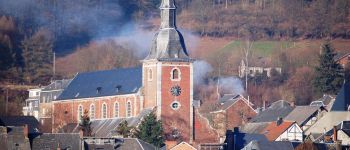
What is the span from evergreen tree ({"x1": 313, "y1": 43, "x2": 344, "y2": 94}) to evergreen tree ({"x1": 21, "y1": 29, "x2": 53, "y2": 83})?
20912 millimetres

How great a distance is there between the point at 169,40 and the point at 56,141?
23053mm

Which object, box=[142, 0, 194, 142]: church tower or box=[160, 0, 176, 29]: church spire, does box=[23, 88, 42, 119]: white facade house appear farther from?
box=[160, 0, 176, 29]: church spire

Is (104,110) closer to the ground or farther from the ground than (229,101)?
closer to the ground

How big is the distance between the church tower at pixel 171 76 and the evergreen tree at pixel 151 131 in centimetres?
634

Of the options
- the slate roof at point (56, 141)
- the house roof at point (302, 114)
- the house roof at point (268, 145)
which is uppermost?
the house roof at point (302, 114)

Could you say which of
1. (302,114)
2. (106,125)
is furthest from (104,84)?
(302,114)

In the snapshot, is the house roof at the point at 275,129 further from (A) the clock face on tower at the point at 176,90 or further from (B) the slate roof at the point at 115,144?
(B) the slate roof at the point at 115,144

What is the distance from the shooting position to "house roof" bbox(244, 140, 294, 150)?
105 metres

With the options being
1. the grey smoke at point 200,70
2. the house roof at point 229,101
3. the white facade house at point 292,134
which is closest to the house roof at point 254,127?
the white facade house at point 292,134

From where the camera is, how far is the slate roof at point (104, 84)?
130 m

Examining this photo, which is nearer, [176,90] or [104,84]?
[176,90]

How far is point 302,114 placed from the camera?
128500 millimetres

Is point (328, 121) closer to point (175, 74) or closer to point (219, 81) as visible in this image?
point (175, 74)

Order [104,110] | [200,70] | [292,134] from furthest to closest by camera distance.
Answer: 1. [200,70]
2. [104,110]
3. [292,134]
